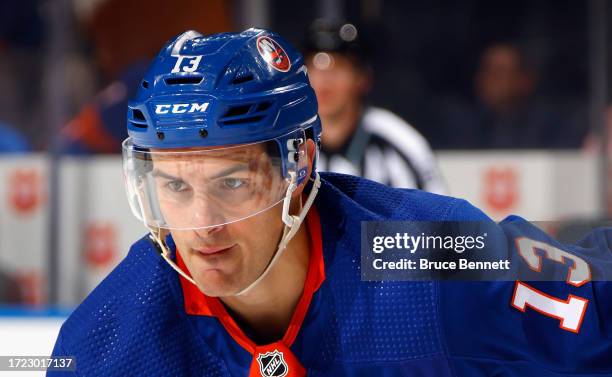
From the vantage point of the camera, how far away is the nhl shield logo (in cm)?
168

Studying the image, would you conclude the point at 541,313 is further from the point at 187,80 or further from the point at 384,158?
the point at 384,158

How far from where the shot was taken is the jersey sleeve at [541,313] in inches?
64.1

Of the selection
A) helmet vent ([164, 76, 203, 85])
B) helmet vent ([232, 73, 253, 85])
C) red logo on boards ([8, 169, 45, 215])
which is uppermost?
helmet vent ([164, 76, 203, 85])

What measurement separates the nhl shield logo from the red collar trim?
2cm

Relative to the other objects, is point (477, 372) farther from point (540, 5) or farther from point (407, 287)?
point (540, 5)

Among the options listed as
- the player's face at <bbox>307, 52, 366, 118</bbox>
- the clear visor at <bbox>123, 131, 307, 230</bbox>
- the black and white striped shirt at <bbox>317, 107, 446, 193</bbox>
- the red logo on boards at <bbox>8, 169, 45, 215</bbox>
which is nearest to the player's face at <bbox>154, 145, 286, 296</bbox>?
the clear visor at <bbox>123, 131, 307, 230</bbox>

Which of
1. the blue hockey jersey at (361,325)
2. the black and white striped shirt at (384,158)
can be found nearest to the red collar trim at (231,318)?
the blue hockey jersey at (361,325)

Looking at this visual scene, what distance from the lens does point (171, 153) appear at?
5.17 feet

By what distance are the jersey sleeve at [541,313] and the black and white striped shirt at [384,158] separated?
157 centimetres

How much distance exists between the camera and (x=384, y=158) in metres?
3.33

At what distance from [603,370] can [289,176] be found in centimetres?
53

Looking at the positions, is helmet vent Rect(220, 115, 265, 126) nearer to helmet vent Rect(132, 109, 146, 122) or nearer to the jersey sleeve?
helmet vent Rect(132, 109, 146, 122)

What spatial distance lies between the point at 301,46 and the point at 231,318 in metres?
2.06

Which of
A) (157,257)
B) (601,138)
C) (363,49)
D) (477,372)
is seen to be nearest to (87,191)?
(363,49)
